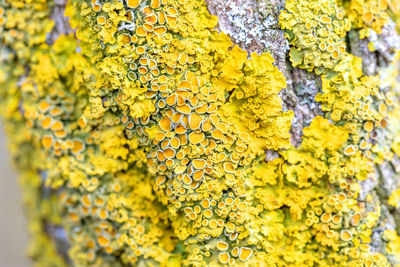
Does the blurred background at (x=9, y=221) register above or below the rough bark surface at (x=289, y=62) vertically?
below

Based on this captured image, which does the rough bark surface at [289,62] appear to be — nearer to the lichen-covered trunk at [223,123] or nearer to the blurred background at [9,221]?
the lichen-covered trunk at [223,123]

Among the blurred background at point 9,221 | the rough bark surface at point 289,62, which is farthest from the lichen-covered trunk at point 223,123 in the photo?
the blurred background at point 9,221

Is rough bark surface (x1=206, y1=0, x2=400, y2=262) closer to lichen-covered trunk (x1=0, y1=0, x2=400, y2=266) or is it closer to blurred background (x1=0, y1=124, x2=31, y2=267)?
lichen-covered trunk (x1=0, y1=0, x2=400, y2=266)

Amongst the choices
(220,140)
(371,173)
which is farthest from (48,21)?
(371,173)

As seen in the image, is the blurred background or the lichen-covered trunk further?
the blurred background

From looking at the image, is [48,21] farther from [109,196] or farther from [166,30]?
[109,196]

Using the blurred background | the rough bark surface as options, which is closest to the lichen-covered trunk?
the rough bark surface
